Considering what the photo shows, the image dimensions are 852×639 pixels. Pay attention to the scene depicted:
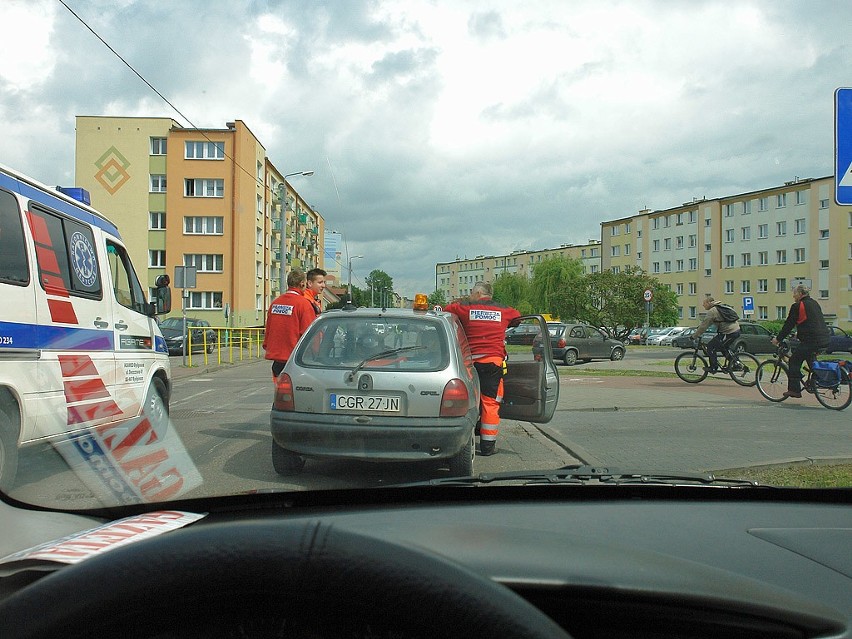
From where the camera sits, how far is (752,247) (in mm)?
71188

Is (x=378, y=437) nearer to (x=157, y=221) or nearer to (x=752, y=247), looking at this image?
(x=157, y=221)

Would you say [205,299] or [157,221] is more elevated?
[157,221]

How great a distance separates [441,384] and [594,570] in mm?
4314

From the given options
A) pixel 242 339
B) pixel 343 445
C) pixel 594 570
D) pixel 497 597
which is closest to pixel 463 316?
pixel 343 445

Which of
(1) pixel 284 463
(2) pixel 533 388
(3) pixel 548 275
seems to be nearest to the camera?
(1) pixel 284 463

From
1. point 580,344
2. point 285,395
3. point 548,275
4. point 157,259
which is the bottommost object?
point 580,344

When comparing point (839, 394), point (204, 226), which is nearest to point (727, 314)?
point (839, 394)

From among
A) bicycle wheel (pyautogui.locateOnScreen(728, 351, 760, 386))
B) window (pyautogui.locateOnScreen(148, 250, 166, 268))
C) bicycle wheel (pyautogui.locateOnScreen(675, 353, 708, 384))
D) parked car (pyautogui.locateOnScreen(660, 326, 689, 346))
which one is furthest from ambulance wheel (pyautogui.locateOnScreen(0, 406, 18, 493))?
parked car (pyautogui.locateOnScreen(660, 326, 689, 346))

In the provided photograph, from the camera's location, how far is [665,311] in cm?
6012

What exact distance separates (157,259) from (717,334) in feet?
109

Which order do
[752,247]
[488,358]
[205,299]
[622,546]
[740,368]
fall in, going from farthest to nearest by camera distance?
[752,247] < [205,299] < [740,368] < [488,358] < [622,546]

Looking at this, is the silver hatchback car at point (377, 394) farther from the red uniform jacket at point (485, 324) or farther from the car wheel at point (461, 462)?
the red uniform jacket at point (485, 324)

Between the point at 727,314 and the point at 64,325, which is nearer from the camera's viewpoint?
the point at 64,325

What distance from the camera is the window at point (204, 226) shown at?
42.5 meters
